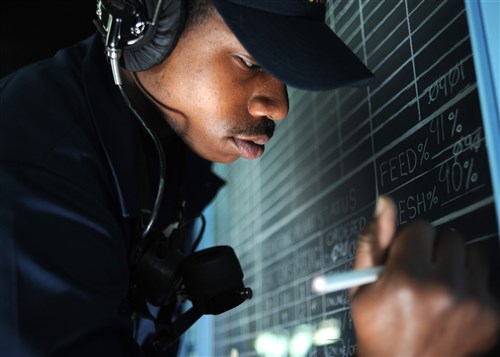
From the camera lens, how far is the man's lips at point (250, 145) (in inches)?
44.3

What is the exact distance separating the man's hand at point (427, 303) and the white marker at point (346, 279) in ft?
0.03

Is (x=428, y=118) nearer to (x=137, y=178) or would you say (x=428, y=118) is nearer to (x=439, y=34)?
(x=439, y=34)

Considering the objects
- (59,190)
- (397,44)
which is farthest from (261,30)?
(59,190)

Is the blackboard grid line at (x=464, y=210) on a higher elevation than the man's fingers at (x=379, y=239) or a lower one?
higher

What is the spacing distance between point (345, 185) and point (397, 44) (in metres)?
0.31

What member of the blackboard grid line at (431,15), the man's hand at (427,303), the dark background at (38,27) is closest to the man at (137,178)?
the man's hand at (427,303)

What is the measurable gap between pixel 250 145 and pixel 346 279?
1.97ft

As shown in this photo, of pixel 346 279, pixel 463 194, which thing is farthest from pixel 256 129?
pixel 346 279

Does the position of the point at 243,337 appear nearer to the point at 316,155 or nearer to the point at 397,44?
the point at 316,155

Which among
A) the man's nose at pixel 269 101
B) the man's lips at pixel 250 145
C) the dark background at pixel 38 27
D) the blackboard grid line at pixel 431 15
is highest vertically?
the dark background at pixel 38 27

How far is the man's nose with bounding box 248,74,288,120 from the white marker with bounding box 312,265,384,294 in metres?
0.51

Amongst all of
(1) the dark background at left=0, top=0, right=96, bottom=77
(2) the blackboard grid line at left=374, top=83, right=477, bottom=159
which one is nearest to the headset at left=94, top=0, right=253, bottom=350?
(2) the blackboard grid line at left=374, top=83, right=477, bottom=159

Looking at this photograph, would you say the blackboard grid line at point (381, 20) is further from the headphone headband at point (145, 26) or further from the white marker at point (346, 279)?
the white marker at point (346, 279)

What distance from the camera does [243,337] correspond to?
1.78 m
